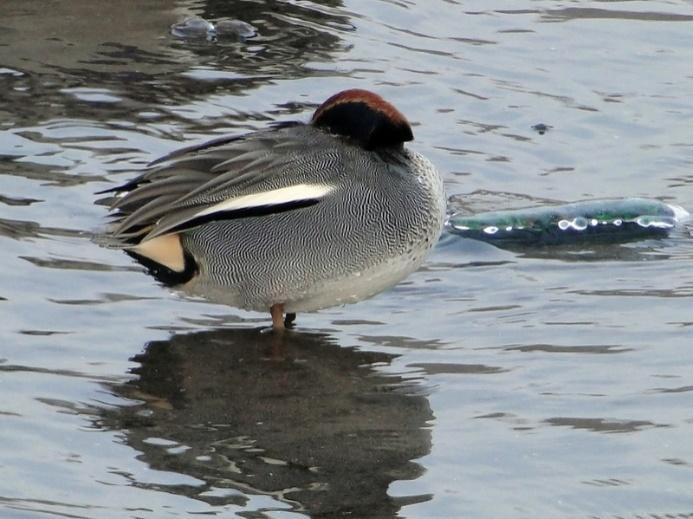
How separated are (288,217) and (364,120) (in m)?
0.52

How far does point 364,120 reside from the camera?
6.09 meters

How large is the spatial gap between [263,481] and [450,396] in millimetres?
1009

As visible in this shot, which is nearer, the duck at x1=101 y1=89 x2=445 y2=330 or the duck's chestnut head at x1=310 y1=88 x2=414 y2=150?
the duck at x1=101 y1=89 x2=445 y2=330

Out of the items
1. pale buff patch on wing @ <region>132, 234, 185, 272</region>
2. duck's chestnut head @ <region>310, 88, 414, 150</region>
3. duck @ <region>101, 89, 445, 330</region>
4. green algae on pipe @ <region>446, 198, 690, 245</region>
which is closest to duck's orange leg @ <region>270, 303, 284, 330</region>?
duck @ <region>101, 89, 445, 330</region>

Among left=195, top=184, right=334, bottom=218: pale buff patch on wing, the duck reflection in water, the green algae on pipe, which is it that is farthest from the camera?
the green algae on pipe

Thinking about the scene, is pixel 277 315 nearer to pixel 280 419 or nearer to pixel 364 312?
pixel 364 312

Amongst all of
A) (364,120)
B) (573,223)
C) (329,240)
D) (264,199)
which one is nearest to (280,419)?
(329,240)

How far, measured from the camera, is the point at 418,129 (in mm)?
8586

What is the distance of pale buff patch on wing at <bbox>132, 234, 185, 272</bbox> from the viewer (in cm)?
598

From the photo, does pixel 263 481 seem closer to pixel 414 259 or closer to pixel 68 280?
pixel 414 259

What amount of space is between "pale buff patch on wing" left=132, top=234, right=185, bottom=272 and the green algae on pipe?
1.60 meters

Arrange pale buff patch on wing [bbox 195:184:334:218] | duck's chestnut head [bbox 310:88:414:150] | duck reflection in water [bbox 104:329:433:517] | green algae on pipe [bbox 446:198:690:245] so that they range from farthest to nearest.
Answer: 1. green algae on pipe [bbox 446:198:690:245]
2. duck's chestnut head [bbox 310:88:414:150]
3. pale buff patch on wing [bbox 195:184:334:218]
4. duck reflection in water [bbox 104:329:433:517]

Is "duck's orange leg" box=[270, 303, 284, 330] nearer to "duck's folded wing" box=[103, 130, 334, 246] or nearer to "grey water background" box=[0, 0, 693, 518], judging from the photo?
"grey water background" box=[0, 0, 693, 518]

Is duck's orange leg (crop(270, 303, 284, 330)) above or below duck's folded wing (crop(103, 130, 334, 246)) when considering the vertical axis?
below
